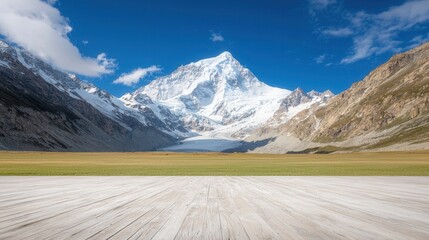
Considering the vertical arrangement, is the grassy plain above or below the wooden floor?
above

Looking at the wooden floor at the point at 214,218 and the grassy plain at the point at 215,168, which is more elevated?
the grassy plain at the point at 215,168

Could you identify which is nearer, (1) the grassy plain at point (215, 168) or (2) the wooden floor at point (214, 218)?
(2) the wooden floor at point (214, 218)

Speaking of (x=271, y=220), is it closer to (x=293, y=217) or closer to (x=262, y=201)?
(x=293, y=217)

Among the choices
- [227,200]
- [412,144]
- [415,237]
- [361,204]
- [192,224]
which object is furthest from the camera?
[412,144]

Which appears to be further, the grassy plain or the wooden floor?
the grassy plain

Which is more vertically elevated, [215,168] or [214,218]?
[215,168]

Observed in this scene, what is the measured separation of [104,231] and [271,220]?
3.73 meters

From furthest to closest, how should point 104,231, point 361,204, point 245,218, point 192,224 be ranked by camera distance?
point 361,204
point 245,218
point 192,224
point 104,231

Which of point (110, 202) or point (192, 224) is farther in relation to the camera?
point (110, 202)

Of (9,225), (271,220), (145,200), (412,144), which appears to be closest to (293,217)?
(271,220)

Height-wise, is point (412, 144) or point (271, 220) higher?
point (412, 144)

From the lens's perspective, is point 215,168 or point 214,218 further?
point 215,168

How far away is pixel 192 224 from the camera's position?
23.6 ft

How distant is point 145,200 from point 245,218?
15.0 feet
